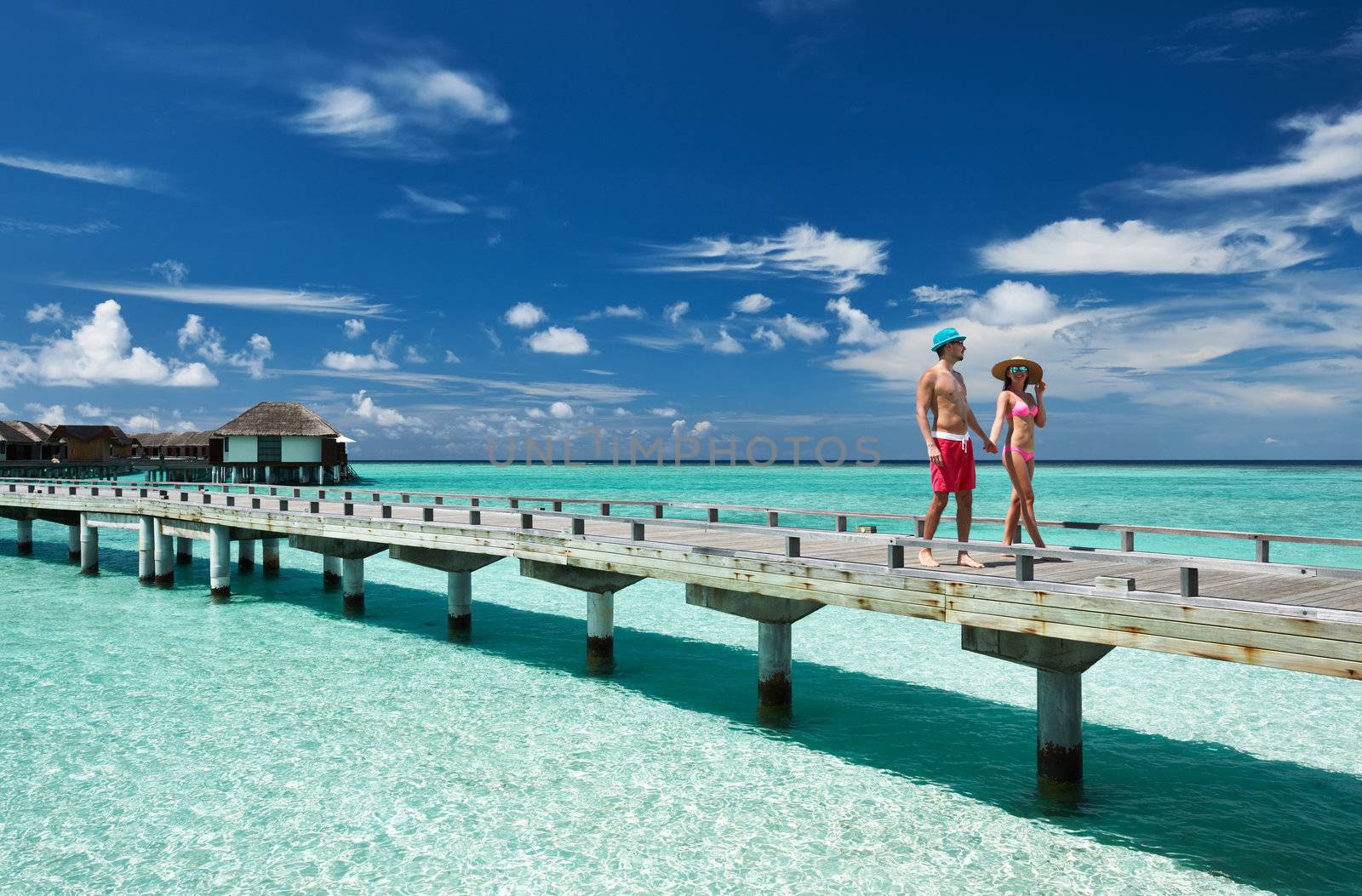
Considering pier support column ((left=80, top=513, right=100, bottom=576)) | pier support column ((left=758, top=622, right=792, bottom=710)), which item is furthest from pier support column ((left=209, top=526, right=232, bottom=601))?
pier support column ((left=758, top=622, right=792, bottom=710))

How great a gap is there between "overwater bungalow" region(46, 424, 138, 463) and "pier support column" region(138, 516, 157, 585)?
75.4 m

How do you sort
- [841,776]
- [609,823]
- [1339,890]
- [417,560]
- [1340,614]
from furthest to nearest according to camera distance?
[417,560]
[841,776]
[609,823]
[1339,890]
[1340,614]

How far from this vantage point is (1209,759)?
1077 cm

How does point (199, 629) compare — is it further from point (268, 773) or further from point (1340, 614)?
point (1340, 614)

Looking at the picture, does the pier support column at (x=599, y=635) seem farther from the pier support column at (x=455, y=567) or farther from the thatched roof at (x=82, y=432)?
the thatched roof at (x=82, y=432)

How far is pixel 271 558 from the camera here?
82.6 ft

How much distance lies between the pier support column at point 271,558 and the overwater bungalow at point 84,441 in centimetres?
7619

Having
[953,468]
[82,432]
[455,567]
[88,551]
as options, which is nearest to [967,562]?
[953,468]

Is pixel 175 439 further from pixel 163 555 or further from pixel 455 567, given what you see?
pixel 455 567

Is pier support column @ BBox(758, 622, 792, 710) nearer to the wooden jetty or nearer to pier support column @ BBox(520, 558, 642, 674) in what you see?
the wooden jetty

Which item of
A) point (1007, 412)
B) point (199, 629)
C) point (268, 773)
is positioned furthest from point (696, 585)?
point (199, 629)

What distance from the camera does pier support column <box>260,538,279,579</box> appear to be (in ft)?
82.5


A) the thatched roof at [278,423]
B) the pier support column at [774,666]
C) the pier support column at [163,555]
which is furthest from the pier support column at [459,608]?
the thatched roof at [278,423]

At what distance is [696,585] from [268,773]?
5.68 meters
